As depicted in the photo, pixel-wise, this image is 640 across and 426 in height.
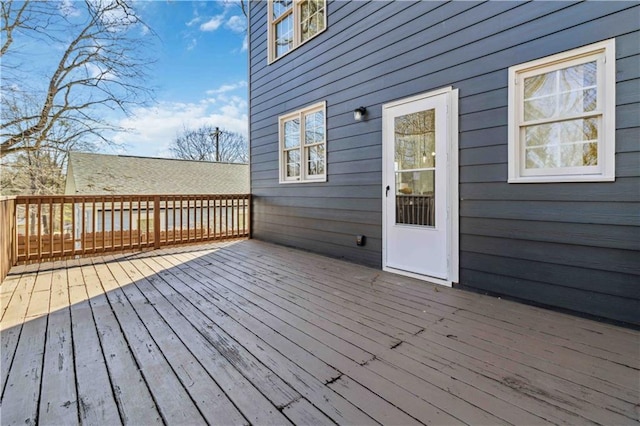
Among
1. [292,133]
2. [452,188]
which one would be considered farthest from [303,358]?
[292,133]

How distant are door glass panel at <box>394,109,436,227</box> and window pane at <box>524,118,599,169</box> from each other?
34.2 inches

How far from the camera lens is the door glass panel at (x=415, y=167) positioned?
10.6ft

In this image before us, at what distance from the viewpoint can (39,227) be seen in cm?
408

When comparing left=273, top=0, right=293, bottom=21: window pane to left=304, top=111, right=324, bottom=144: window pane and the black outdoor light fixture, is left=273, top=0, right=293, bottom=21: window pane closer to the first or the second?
left=304, top=111, right=324, bottom=144: window pane

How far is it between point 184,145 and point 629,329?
2357 centimetres

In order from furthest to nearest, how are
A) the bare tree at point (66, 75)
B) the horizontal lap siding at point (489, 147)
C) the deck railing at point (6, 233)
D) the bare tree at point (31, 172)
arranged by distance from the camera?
the bare tree at point (31, 172)
the bare tree at point (66, 75)
the deck railing at point (6, 233)
the horizontal lap siding at point (489, 147)

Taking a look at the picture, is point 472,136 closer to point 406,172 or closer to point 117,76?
point 406,172

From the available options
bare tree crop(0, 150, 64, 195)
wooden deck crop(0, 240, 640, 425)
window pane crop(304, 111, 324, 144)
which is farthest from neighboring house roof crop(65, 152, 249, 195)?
wooden deck crop(0, 240, 640, 425)

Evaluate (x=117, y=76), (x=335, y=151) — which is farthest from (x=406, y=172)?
(x=117, y=76)

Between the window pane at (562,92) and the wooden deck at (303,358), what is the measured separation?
164cm

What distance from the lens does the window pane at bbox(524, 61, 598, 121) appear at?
230cm

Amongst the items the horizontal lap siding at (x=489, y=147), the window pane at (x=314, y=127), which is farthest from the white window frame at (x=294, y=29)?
the window pane at (x=314, y=127)

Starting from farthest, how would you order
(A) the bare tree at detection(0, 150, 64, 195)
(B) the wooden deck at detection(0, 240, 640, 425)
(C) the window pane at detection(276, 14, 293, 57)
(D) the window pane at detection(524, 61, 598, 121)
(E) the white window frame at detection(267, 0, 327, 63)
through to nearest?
(A) the bare tree at detection(0, 150, 64, 195), (C) the window pane at detection(276, 14, 293, 57), (E) the white window frame at detection(267, 0, 327, 63), (D) the window pane at detection(524, 61, 598, 121), (B) the wooden deck at detection(0, 240, 640, 425)

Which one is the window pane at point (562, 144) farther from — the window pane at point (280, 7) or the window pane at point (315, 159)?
the window pane at point (280, 7)
